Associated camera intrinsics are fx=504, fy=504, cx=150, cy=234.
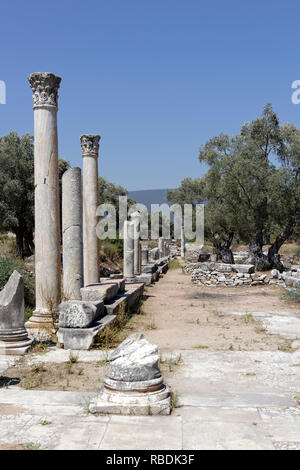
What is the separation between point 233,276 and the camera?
878 inches

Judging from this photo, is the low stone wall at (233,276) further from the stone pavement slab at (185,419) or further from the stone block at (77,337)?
the stone pavement slab at (185,419)

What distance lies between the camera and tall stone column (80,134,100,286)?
14.2m

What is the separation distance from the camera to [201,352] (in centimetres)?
865

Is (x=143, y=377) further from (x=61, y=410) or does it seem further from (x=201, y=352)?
(x=201, y=352)

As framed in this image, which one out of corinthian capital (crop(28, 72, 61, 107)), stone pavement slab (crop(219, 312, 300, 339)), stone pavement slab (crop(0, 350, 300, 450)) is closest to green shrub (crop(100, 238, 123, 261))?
stone pavement slab (crop(219, 312, 300, 339))

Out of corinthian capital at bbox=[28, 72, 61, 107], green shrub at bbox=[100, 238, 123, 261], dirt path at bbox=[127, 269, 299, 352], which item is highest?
corinthian capital at bbox=[28, 72, 61, 107]

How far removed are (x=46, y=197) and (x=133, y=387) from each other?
5781 mm

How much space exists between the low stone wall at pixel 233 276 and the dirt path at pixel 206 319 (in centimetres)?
80

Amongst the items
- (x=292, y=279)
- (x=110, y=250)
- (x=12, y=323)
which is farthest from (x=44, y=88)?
(x=110, y=250)

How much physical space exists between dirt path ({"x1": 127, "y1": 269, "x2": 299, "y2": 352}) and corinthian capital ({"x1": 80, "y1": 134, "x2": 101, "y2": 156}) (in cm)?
474

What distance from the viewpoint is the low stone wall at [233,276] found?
21.8 meters

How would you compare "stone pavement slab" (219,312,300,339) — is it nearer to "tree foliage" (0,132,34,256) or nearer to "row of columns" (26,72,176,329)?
"row of columns" (26,72,176,329)

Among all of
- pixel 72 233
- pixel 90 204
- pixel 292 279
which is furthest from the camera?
pixel 292 279

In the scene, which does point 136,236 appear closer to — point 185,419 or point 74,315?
point 74,315
